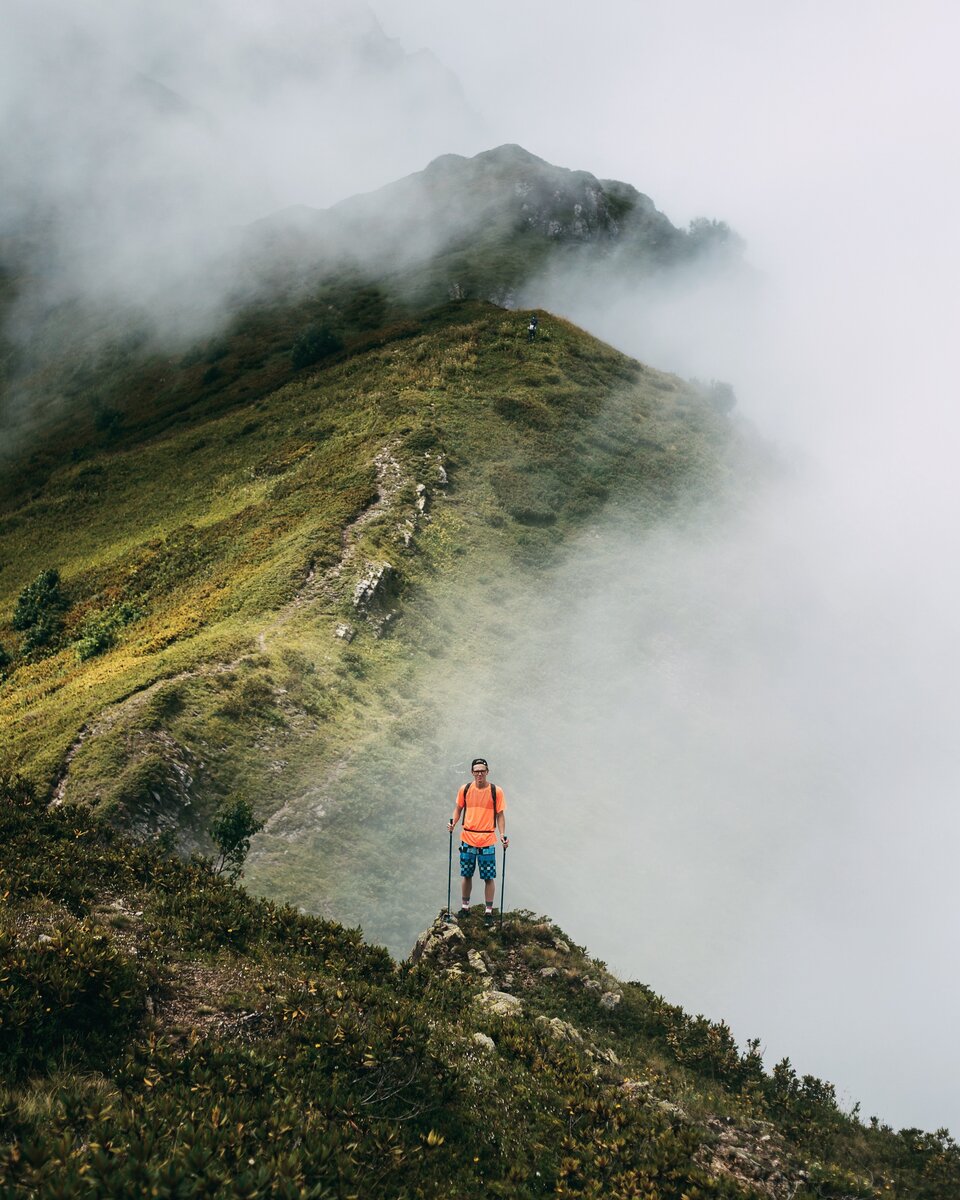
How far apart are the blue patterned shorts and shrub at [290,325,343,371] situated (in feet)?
218

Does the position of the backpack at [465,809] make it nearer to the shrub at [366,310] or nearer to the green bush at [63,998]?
the green bush at [63,998]

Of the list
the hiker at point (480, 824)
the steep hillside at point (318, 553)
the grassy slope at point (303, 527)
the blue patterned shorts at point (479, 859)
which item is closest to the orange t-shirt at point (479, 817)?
the hiker at point (480, 824)

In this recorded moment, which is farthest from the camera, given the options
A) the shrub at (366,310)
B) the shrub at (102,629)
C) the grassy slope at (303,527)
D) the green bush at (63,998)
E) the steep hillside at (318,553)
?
the shrub at (366,310)

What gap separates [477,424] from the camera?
5222cm

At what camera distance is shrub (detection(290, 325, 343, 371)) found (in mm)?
72375

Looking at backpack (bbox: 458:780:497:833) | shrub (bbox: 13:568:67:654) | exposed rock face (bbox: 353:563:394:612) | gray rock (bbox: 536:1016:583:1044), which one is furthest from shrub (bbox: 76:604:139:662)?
gray rock (bbox: 536:1016:583:1044)

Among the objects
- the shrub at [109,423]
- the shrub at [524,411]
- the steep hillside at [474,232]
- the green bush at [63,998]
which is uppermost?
the steep hillside at [474,232]

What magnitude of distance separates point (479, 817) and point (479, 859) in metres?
1.03

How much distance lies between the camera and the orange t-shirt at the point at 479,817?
15.0 m

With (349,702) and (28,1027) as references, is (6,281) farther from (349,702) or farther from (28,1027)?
(28,1027)

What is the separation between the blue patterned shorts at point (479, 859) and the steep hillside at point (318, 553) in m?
7.31

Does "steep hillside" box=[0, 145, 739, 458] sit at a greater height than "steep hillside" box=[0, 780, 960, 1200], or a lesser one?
greater

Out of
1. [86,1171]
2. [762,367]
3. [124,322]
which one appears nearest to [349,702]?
[86,1171]

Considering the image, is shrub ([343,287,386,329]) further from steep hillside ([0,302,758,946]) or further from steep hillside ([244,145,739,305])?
steep hillside ([0,302,758,946])
